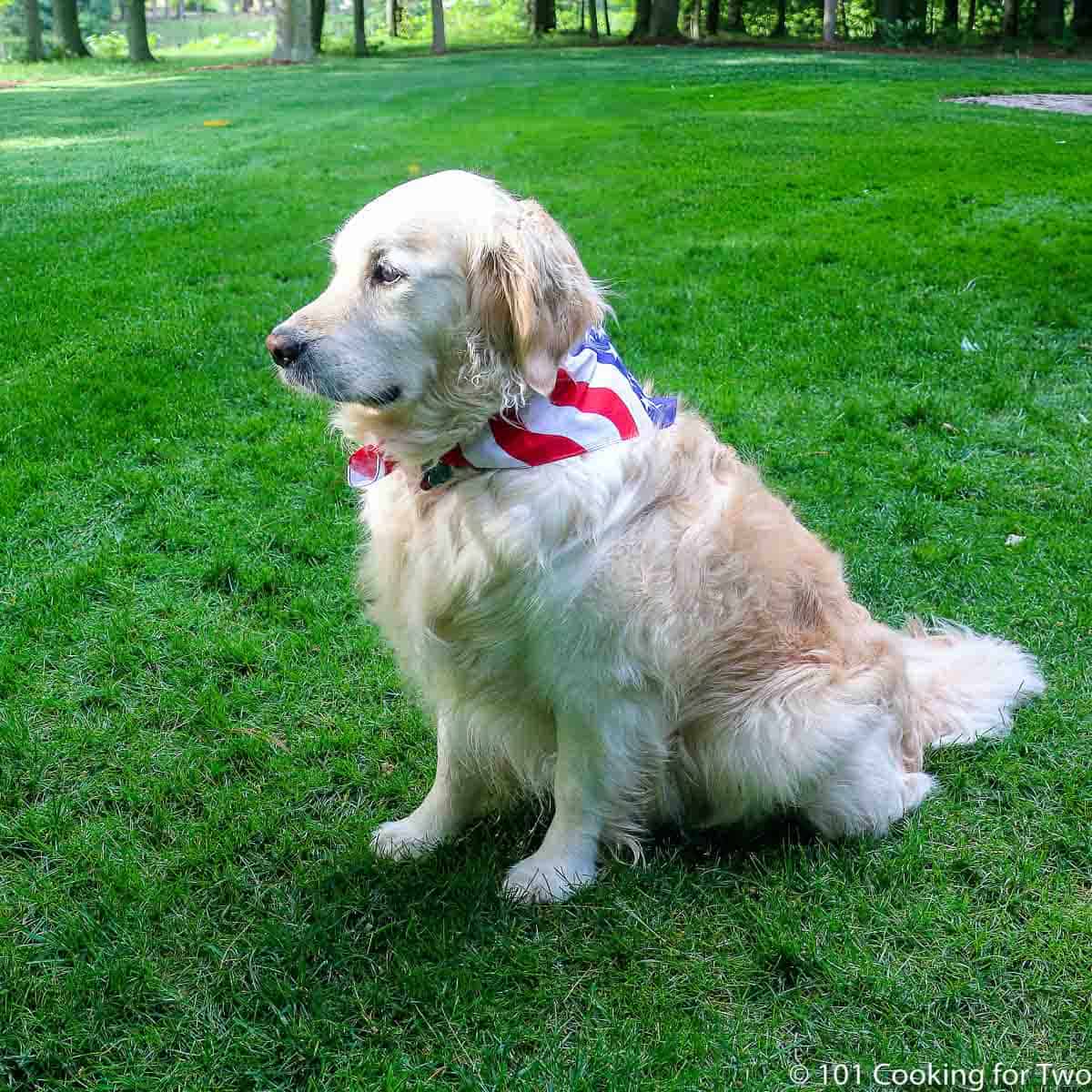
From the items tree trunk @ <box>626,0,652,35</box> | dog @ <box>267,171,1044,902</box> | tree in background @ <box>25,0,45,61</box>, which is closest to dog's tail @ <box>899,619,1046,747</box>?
dog @ <box>267,171,1044,902</box>

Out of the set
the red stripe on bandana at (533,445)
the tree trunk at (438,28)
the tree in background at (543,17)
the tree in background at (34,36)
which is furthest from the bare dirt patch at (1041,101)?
the tree in background at (34,36)

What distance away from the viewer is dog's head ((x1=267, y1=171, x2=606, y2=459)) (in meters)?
2.17

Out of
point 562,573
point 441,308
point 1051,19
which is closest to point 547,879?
point 562,573

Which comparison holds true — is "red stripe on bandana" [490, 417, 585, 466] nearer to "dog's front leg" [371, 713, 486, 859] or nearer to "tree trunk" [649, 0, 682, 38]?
"dog's front leg" [371, 713, 486, 859]

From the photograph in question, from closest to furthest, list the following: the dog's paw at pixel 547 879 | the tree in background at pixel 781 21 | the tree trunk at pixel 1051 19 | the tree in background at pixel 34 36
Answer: the dog's paw at pixel 547 879 < the tree trunk at pixel 1051 19 < the tree in background at pixel 34 36 < the tree in background at pixel 781 21

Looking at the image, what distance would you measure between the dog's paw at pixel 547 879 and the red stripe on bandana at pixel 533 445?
108cm

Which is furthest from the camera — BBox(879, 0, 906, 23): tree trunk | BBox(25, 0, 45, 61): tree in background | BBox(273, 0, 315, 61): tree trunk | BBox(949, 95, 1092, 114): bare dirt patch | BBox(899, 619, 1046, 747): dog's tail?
BBox(879, 0, 906, 23): tree trunk

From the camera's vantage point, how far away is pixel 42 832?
273 centimetres

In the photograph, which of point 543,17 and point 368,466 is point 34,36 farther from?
point 368,466

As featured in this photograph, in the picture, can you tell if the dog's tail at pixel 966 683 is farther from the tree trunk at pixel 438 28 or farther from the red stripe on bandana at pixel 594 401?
the tree trunk at pixel 438 28

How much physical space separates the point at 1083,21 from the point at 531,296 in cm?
3058

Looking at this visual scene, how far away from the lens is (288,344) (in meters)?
2.15

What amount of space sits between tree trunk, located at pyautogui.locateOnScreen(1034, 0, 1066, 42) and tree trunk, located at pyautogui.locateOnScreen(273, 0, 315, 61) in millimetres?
20009

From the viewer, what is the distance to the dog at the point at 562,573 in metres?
2.20
